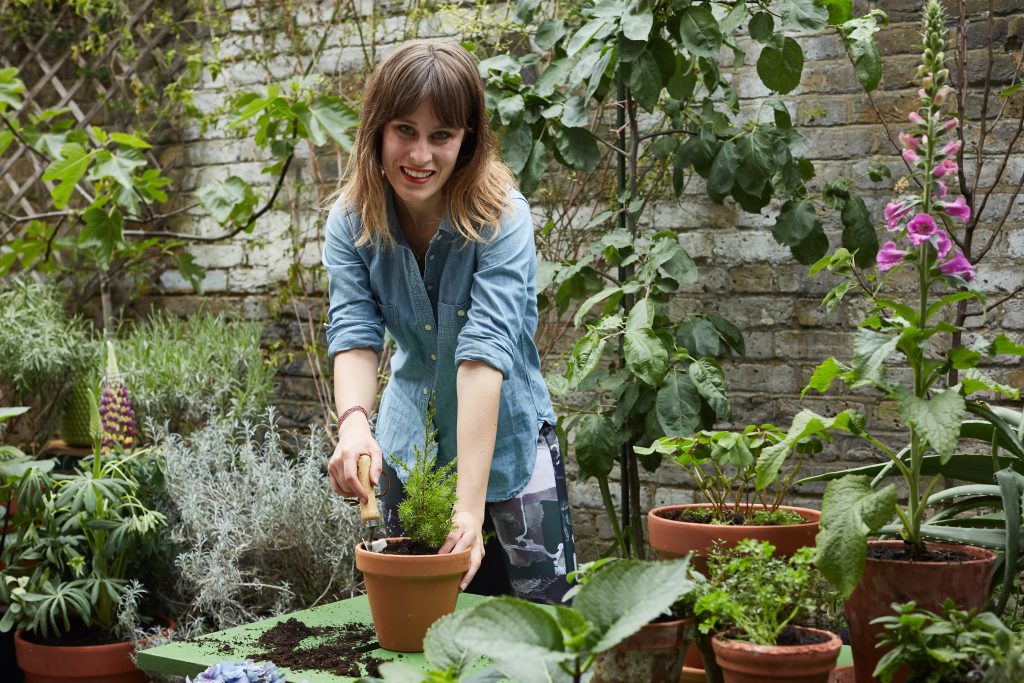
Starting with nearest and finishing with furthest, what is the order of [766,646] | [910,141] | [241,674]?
1. [766,646]
2. [910,141]
3. [241,674]

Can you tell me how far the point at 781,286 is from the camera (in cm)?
335

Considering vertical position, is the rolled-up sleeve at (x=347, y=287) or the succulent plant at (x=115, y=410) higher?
the rolled-up sleeve at (x=347, y=287)

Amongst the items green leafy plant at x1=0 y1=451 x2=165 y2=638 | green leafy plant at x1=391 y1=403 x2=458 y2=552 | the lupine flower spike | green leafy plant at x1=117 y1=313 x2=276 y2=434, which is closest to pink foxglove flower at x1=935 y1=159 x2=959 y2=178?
the lupine flower spike

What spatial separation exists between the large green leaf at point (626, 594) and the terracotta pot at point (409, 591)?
0.48 m

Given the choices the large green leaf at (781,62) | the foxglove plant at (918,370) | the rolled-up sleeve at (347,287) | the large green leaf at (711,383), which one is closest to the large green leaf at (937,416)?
the foxglove plant at (918,370)

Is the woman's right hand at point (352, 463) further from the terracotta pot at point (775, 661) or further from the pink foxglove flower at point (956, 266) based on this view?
the pink foxglove flower at point (956, 266)

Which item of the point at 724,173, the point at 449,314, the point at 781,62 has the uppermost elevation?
the point at 781,62

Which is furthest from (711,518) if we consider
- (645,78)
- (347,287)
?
(645,78)

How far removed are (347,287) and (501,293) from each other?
12.0 inches

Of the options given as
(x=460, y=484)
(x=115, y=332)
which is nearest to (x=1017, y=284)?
(x=460, y=484)

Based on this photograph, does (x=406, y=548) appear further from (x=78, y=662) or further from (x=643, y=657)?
(x=78, y=662)

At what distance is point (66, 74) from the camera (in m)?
4.70

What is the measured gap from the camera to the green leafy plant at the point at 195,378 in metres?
3.58

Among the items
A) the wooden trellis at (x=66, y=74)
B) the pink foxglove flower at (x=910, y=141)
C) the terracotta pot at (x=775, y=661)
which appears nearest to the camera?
the terracotta pot at (x=775, y=661)
